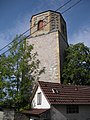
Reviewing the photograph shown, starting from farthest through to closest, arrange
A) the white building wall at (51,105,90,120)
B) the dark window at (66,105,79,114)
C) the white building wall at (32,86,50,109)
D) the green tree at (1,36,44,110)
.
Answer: the green tree at (1,36,44,110)
the dark window at (66,105,79,114)
the white building wall at (32,86,50,109)
the white building wall at (51,105,90,120)

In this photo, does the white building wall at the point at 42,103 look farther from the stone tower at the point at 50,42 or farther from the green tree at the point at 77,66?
the green tree at the point at 77,66

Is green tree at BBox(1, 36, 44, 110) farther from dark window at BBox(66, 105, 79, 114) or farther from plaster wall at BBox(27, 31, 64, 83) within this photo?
dark window at BBox(66, 105, 79, 114)

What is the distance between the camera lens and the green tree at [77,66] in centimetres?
2508

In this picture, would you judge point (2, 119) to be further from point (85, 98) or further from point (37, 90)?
point (85, 98)

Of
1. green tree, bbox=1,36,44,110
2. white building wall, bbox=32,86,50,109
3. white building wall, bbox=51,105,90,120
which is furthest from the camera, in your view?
green tree, bbox=1,36,44,110

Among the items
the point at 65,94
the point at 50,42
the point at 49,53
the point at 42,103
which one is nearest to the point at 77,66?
the point at 49,53

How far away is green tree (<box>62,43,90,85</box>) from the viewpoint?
987 inches

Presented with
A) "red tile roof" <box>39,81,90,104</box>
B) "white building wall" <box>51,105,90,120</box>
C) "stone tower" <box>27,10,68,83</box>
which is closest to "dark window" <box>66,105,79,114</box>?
"white building wall" <box>51,105,90,120</box>

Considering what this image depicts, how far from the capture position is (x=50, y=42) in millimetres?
27047

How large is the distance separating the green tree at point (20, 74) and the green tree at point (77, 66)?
3.96 metres

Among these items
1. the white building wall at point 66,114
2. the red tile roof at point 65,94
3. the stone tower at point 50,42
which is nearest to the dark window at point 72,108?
the white building wall at point 66,114

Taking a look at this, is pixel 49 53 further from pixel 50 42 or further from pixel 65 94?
pixel 65 94

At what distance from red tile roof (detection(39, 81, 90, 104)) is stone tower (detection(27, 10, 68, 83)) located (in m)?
3.52

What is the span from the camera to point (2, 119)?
1870 cm
